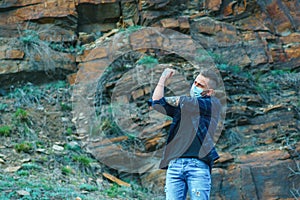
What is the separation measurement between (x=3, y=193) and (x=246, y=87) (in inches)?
197

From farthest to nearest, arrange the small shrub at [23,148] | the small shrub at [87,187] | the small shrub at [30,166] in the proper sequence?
the small shrub at [23,148] < the small shrub at [30,166] < the small shrub at [87,187]

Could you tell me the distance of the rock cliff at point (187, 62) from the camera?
6.96m

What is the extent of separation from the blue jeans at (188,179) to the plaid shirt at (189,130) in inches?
2.3

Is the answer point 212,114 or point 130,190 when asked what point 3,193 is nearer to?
point 130,190

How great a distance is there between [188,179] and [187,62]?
5.47 metres

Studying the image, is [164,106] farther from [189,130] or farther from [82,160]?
[82,160]

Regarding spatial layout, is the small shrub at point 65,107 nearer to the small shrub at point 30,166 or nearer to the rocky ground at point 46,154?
the rocky ground at point 46,154

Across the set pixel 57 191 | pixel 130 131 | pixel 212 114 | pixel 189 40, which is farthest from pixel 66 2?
pixel 212 114

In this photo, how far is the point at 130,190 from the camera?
6.45 metres

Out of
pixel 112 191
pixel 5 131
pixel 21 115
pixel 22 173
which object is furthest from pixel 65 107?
pixel 112 191

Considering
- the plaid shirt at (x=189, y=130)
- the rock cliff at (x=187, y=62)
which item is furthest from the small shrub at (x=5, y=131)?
the plaid shirt at (x=189, y=130)

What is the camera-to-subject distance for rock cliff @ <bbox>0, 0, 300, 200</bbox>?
6.96m

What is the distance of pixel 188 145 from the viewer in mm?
3689

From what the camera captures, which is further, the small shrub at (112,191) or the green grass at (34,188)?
the small shrub at (112,191)
